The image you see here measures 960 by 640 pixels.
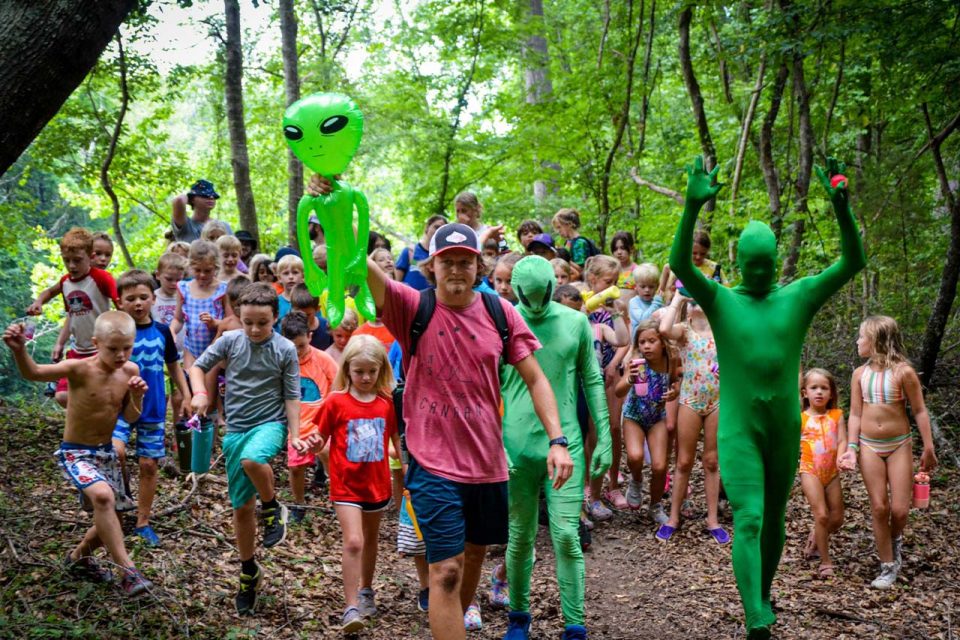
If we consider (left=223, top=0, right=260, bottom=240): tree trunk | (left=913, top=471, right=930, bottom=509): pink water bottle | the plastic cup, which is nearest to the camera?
(left=913, top=471, right=930, bottom=509): pink water bottle

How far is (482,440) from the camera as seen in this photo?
12.9 ft

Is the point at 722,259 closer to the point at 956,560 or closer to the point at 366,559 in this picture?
the point at 956,560

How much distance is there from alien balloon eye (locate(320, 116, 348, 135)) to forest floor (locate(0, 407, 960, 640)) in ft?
9.94

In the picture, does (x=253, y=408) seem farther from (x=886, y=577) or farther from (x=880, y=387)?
(x=886, y=577)

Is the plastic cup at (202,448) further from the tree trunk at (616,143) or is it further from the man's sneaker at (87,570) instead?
the tree trunk at (616,143)

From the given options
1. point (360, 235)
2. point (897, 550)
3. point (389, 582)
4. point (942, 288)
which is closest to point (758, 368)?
point (360, 235)

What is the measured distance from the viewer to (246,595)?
201 inches

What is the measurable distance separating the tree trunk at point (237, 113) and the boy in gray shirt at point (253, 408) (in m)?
5.36

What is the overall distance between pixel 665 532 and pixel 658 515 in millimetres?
329

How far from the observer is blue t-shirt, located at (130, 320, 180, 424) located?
597 centimetres

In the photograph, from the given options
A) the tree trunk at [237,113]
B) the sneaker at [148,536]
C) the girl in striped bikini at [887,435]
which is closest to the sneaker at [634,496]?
the girl in striped bikini at [887,435]

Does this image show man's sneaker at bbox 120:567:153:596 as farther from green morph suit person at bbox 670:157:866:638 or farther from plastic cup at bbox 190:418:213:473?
green morph suit person at bbox 670:157:866:638

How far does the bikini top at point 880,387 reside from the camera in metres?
6.11

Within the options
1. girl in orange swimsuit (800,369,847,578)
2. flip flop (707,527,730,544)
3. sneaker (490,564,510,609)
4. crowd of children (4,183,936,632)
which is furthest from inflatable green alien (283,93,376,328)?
flip flop (707,527,730,544)
